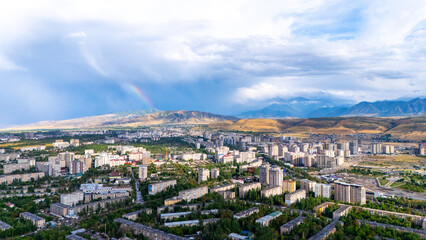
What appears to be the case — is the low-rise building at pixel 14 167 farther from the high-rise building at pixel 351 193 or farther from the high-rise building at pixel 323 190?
the high-rise building at pixel 351 193

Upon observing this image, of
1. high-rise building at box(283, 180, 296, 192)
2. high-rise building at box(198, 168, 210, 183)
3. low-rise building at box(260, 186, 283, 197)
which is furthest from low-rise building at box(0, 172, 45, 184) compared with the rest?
high-rise building at box(283, 180, 296, 192)

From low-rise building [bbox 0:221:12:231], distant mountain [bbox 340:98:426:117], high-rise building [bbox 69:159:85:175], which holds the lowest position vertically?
low-rise building [bbox 0:221:12:231]

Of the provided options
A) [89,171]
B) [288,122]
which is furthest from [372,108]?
[89,171]

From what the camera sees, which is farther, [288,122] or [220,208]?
[288,122]

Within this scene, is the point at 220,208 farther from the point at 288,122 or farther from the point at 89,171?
the point at 288,122

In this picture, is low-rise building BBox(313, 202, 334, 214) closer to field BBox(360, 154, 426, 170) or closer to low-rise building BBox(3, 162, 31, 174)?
field BBox(360, 154, 426, 170)

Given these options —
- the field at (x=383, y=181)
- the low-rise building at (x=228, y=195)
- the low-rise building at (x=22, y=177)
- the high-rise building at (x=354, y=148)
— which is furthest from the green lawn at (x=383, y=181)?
the low-rise building at (x=22, y=177)
